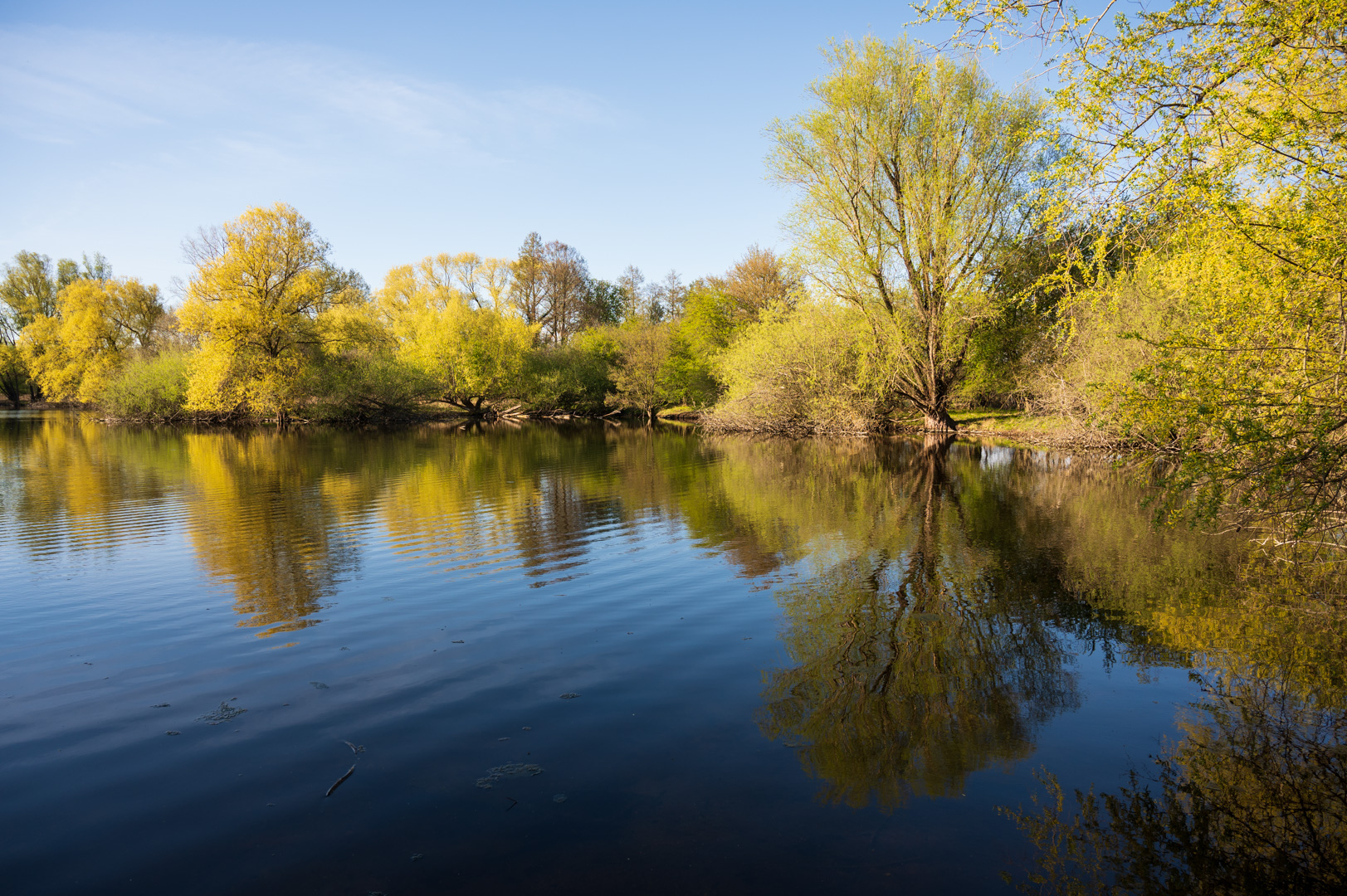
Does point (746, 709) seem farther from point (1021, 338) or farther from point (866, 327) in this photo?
point (1021, 338)

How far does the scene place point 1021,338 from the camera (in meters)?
35.7

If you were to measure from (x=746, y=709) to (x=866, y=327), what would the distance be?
28.6 metres

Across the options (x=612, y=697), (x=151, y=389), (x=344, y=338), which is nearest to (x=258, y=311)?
(x=344, y=338)

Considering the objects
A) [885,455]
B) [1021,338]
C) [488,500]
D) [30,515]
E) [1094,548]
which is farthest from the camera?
[1021,338]

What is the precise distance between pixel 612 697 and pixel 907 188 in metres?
28.2

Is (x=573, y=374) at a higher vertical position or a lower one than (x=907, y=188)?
lower

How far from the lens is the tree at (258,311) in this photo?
140ft

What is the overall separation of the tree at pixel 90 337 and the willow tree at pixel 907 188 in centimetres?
5354

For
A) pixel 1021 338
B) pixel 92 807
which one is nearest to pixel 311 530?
pixel 92 807

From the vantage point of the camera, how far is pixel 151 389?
166 ft

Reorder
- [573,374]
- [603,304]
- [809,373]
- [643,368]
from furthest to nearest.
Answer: [603,304] → [573,374] → [643,368] → [809,373]

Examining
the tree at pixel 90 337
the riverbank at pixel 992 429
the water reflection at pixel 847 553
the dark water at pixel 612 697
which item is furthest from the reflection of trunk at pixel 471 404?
the dark water at pixel 612 697

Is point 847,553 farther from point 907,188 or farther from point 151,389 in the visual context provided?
point 151,389

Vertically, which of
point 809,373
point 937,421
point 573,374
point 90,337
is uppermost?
point 90,337
